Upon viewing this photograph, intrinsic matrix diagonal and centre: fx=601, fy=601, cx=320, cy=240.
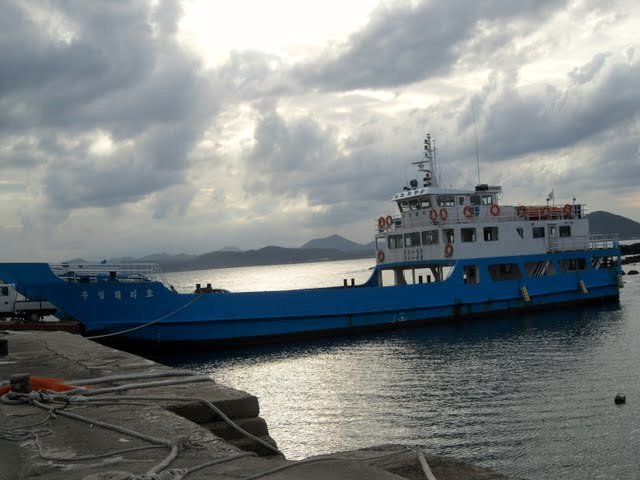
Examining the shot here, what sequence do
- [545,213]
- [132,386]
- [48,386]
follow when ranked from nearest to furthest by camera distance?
[48,386] → [132,386] → [545,213]

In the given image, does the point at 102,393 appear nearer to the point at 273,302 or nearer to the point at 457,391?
the point at 457,391

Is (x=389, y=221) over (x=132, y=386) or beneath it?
over

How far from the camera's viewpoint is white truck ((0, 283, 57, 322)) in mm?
30781

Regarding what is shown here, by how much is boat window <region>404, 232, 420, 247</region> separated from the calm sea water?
5116mm

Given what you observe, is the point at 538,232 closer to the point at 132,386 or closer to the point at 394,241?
the point at 394,241

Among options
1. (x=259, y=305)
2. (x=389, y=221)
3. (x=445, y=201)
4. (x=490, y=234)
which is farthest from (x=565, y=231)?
(x=259, y=305)

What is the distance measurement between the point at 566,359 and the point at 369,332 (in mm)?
9192

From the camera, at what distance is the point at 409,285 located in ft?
91.8

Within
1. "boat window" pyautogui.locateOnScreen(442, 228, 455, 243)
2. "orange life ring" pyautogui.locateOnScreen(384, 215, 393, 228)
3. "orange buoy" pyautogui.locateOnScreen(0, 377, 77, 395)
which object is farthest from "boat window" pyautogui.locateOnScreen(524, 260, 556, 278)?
"orange buoy" pyautogui.locateOnScreen(0, 377, 77, 395)

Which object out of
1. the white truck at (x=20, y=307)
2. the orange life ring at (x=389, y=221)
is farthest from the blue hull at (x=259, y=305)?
the white truck at (x=20, y=307)

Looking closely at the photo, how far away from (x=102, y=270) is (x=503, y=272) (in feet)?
68.1

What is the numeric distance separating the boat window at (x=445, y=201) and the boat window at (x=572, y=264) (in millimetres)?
8267

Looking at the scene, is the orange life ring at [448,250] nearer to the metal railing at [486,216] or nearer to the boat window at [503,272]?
the metal railing at [486,216]

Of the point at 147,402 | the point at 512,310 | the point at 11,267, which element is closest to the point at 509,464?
the point at 147,402
